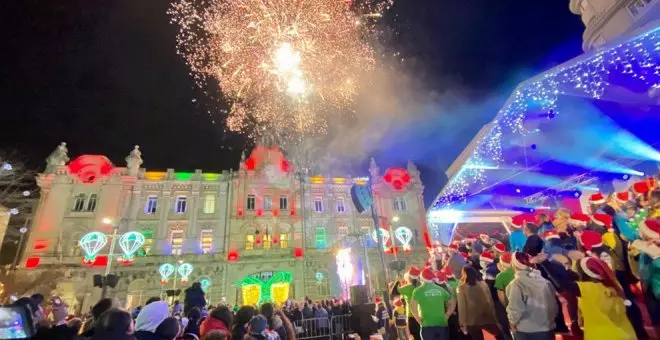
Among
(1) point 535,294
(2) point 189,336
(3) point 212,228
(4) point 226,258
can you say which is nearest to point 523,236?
(1) point 535,294

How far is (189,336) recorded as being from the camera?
4020 mm

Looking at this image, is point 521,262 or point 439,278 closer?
point 521,262

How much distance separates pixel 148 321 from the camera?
149 inches

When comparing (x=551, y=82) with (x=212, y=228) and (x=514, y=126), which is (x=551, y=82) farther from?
(x=212, y=228)

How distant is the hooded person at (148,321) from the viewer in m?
3.70

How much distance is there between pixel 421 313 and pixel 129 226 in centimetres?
2783

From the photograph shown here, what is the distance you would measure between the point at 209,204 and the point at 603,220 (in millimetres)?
28487

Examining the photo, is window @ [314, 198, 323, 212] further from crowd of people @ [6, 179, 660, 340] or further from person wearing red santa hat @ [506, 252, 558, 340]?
person wearing red santa hat @ [506, 252, 558, 340]

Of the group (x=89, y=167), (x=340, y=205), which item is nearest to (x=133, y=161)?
(x=89, y=167)

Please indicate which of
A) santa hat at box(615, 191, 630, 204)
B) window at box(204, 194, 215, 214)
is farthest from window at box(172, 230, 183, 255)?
santa hat at box(615, 191, 630, 204)

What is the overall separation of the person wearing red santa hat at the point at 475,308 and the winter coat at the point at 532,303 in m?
0.77

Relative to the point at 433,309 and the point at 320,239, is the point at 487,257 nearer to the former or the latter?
the point at 433,309

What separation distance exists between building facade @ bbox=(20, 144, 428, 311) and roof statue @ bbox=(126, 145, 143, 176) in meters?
0.09

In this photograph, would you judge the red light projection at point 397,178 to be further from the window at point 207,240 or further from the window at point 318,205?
the window at point 207,240
